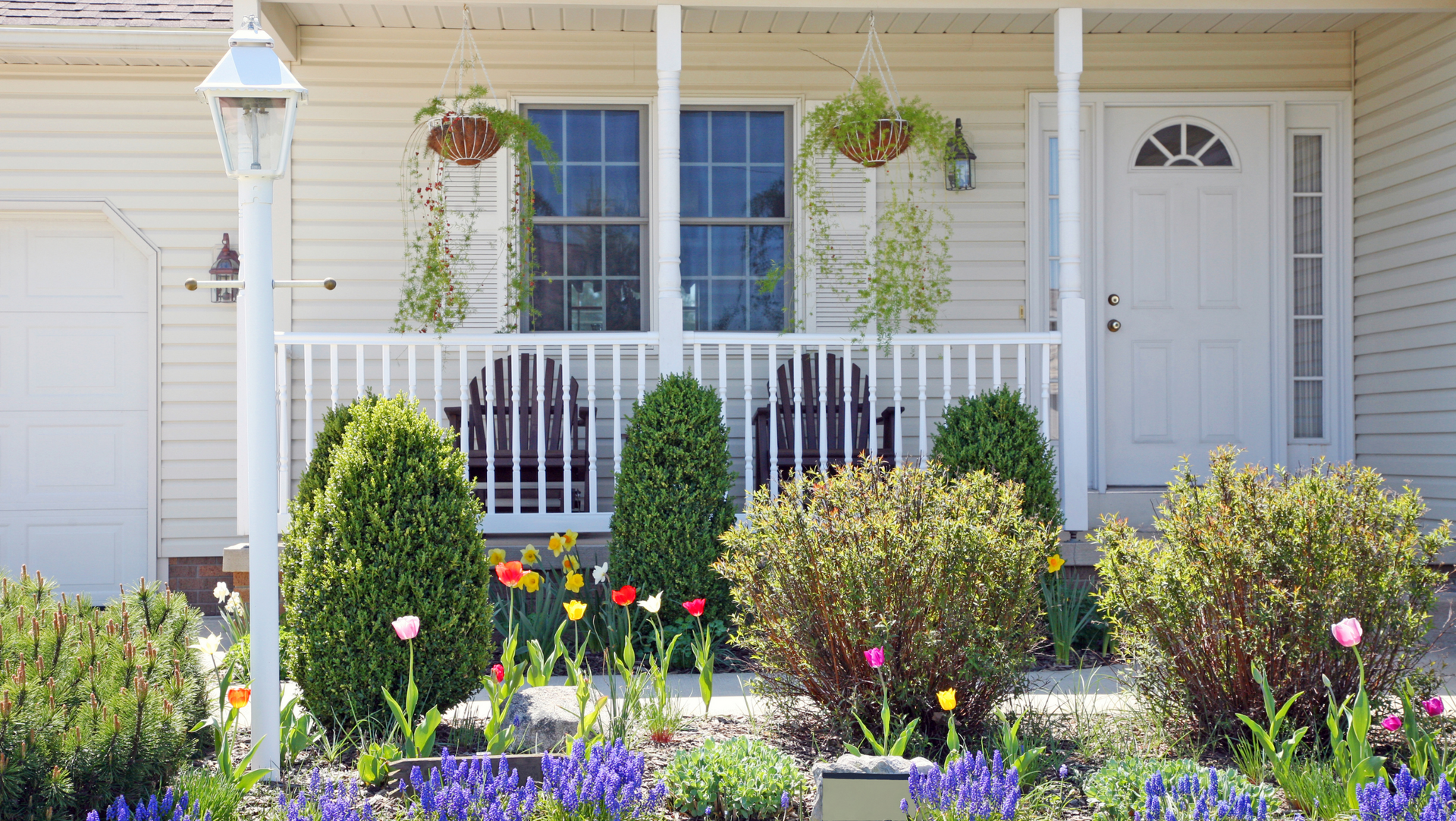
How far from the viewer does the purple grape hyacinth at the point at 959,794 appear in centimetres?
255

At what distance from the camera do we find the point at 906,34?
658cm

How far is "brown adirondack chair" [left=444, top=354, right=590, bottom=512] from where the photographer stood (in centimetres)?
557

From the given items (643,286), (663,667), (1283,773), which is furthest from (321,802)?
(643,286)

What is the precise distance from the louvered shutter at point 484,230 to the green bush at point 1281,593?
→ 419 cm

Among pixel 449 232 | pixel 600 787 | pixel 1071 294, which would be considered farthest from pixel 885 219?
pixel 600 787

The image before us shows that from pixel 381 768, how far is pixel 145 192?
15.3 feet

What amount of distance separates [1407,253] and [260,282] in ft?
19.2

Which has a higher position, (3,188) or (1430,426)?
(3,188)

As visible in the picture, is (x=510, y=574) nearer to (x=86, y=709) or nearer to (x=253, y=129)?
(x=86, y=709)

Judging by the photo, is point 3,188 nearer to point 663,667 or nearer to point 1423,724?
point 663,667

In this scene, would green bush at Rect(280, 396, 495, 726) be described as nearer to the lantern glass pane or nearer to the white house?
the lantern glass pane

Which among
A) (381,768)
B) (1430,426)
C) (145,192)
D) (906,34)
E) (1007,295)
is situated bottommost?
(381,768)

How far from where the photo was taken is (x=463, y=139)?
585 centimetres

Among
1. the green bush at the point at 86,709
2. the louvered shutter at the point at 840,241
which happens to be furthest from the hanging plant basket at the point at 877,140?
the green bush at the point at 86,709
